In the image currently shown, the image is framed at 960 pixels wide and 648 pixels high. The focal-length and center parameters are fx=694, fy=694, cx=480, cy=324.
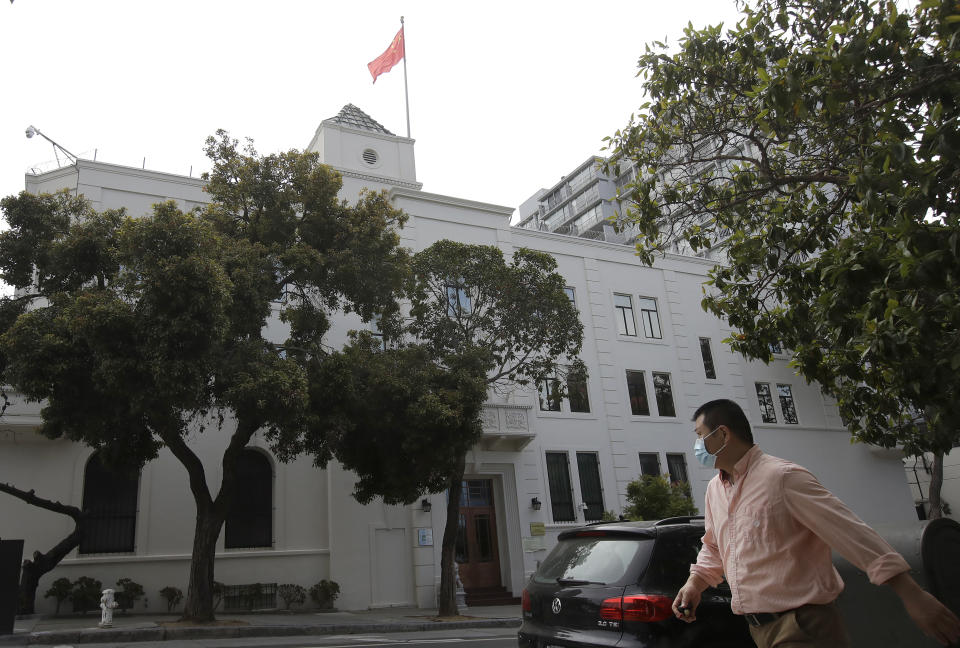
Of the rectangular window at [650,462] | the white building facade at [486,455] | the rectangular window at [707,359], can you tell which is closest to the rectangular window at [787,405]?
the white building facade at [486,455]

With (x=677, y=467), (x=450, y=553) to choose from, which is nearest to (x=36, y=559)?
(x=450, y=553)

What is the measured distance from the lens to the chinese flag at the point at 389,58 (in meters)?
25.9

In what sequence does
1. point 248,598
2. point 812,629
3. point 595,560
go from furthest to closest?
1. point 248,598
2. point 595,560
3. point 812,629

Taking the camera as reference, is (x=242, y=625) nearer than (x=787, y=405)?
Yes

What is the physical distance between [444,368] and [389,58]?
1450 cm

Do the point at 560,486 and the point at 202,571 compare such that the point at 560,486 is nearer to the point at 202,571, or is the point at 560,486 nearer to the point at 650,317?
the point at 650,317

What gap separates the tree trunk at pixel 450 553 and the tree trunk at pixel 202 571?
5342mm

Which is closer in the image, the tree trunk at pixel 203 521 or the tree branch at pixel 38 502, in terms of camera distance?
the tree trunk at pixel 203 521

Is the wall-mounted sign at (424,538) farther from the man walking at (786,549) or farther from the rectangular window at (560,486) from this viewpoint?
the man walking at (786,549)

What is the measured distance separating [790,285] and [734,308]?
879mm

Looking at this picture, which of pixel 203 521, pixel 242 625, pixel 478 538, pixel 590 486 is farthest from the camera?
pixel 590 486

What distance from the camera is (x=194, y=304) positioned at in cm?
1222

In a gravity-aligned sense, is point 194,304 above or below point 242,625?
above

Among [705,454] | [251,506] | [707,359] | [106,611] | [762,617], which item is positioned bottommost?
[106,611]
